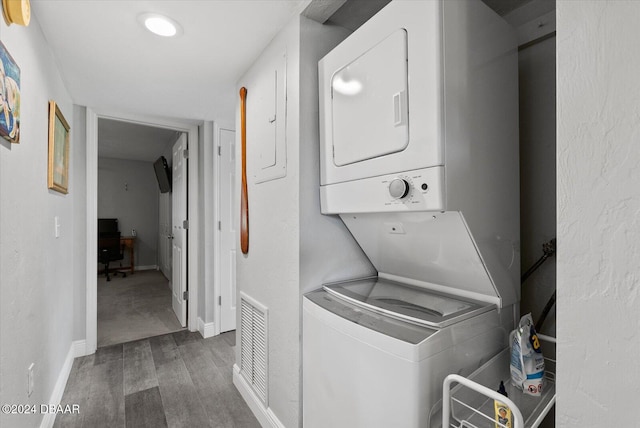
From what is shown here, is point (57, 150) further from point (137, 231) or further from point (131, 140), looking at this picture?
point (137, 231)

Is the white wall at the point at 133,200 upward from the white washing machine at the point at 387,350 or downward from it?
upward

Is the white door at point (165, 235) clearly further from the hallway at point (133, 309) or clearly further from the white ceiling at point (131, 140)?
the white ceiling at point (131, 140)

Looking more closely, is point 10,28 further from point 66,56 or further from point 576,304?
point 576,304

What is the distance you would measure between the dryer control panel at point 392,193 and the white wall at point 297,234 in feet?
0.52

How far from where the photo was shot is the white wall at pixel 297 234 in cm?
144

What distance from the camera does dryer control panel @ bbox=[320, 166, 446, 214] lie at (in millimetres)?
944

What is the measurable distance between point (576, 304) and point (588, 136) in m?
0.33

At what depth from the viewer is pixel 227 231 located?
3141mm

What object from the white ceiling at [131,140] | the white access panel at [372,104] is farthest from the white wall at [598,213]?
the white ceiling at [131,140]

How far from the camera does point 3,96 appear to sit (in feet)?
3.39

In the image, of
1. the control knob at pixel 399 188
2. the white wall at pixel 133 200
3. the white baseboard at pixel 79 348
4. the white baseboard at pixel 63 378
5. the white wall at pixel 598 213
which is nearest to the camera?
the white wall at pixel 598 213

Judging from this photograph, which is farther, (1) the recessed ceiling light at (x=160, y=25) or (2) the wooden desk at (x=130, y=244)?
(2) the wooden desk at (x=130, y=244)

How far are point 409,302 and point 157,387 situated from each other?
193 cm

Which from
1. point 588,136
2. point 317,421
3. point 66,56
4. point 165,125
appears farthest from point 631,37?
point 165,125
